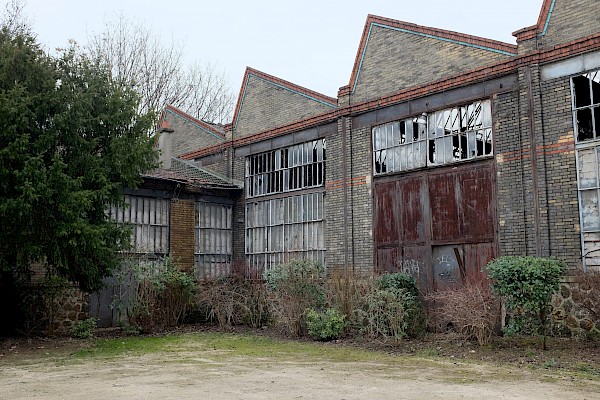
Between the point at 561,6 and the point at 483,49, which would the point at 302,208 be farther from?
the point at 561,6

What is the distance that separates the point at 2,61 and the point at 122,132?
3019mm

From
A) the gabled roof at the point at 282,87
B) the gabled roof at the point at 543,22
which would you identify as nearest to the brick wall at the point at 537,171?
the gabled roof at the point at 543,22

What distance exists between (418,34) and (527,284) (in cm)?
831

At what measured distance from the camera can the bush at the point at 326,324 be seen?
14242mm

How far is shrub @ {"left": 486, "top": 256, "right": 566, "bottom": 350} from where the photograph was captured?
11.7 m

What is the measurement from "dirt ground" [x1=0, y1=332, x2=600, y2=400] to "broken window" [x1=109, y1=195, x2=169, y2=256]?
22.4 feet

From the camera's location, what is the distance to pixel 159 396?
312 inches

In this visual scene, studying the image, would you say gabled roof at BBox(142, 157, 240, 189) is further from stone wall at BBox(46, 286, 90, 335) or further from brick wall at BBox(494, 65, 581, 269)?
brick wall at BBox(494, 65, 581, 269)

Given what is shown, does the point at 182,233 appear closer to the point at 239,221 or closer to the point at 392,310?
the point at 239,221

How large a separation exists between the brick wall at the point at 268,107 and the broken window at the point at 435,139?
8.72ft

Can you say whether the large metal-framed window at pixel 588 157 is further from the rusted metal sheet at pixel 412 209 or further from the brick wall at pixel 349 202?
the brick wall at pixel 349 202

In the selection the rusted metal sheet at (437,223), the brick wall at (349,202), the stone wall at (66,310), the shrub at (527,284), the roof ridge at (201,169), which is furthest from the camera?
the roof ridge at (201,169)

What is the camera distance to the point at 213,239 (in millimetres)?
21562

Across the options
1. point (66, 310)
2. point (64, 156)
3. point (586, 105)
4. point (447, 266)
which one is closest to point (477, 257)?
point (447, 266)
